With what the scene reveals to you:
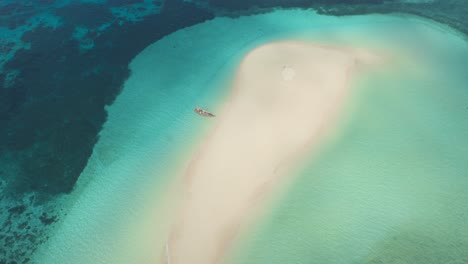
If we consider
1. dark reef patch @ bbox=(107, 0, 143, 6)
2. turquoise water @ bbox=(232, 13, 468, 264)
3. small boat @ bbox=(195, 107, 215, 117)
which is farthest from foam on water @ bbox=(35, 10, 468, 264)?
dark reef patch @ bbox=(107, 0, 143, 6)

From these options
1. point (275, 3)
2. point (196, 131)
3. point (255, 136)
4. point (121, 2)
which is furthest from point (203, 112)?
point (121, 2)

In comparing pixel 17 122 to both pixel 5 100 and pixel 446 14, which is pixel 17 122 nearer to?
pixel 5 100

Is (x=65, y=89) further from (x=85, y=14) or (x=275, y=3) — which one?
(x=275, y=3)

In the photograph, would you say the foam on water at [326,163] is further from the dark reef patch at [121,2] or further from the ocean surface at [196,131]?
the dark reef patch at [121,2]

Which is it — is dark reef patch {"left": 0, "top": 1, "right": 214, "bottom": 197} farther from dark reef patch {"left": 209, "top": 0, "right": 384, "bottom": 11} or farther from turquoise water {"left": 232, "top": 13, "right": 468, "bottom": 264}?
turquoise water {"left": 232, "top": 13, "right": 468, "bottom": 264}

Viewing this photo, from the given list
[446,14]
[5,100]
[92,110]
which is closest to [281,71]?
[92,110]

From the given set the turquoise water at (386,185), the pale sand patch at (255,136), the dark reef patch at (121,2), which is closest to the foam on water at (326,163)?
the turquoise water at (386,185)

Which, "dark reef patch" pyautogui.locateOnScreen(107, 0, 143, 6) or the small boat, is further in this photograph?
"dark reef patch" pyautogui.locateOnScreen(107, 0, 143, 6)
